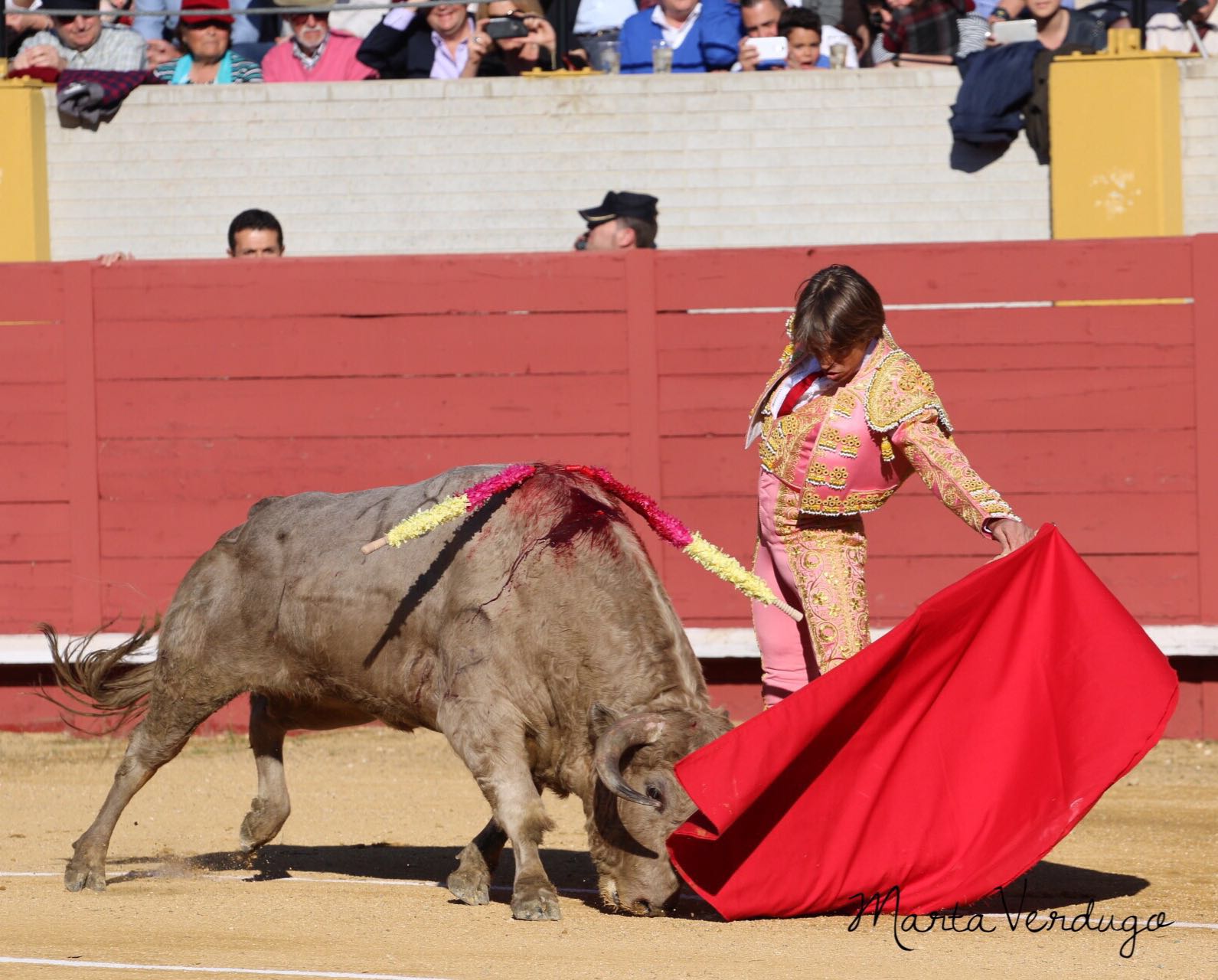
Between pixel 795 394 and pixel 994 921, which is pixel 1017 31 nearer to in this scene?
pixel 795 394

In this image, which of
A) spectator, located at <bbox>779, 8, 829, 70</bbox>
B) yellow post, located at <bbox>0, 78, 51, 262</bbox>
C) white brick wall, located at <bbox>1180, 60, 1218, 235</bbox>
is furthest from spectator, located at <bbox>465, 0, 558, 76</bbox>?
white brick wall, located at <bbox>1180, 60, 1218, 235</bbox>

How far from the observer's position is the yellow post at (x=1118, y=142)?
302 inches

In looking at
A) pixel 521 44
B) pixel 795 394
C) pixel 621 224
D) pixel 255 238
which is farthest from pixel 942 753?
pixel 521 44

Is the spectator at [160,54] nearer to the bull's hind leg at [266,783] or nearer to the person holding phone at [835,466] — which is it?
the bull's hind leg at [266,783]

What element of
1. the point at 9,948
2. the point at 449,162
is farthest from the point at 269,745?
the point at 449,162

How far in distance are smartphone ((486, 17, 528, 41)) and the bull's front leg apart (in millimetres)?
4784

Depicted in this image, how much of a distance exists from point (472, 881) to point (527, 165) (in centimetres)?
452

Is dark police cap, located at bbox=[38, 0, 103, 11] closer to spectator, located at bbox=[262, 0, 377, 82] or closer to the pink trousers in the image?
spectator, located at bbox=[262, 0, 377, 82]

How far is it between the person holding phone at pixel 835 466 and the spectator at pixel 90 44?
5.24m

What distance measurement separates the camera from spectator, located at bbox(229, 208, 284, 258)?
720 centimetres

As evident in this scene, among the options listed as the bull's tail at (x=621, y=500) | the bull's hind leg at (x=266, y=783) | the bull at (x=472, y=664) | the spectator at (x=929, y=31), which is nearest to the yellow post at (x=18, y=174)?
the spectator at (x=929, y=31)

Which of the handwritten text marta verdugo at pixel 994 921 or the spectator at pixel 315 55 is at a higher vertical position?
the spectator at pixel 315 55

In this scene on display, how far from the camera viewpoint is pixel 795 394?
4.20 meters

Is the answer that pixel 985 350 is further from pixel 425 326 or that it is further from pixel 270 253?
pixel 270 253
